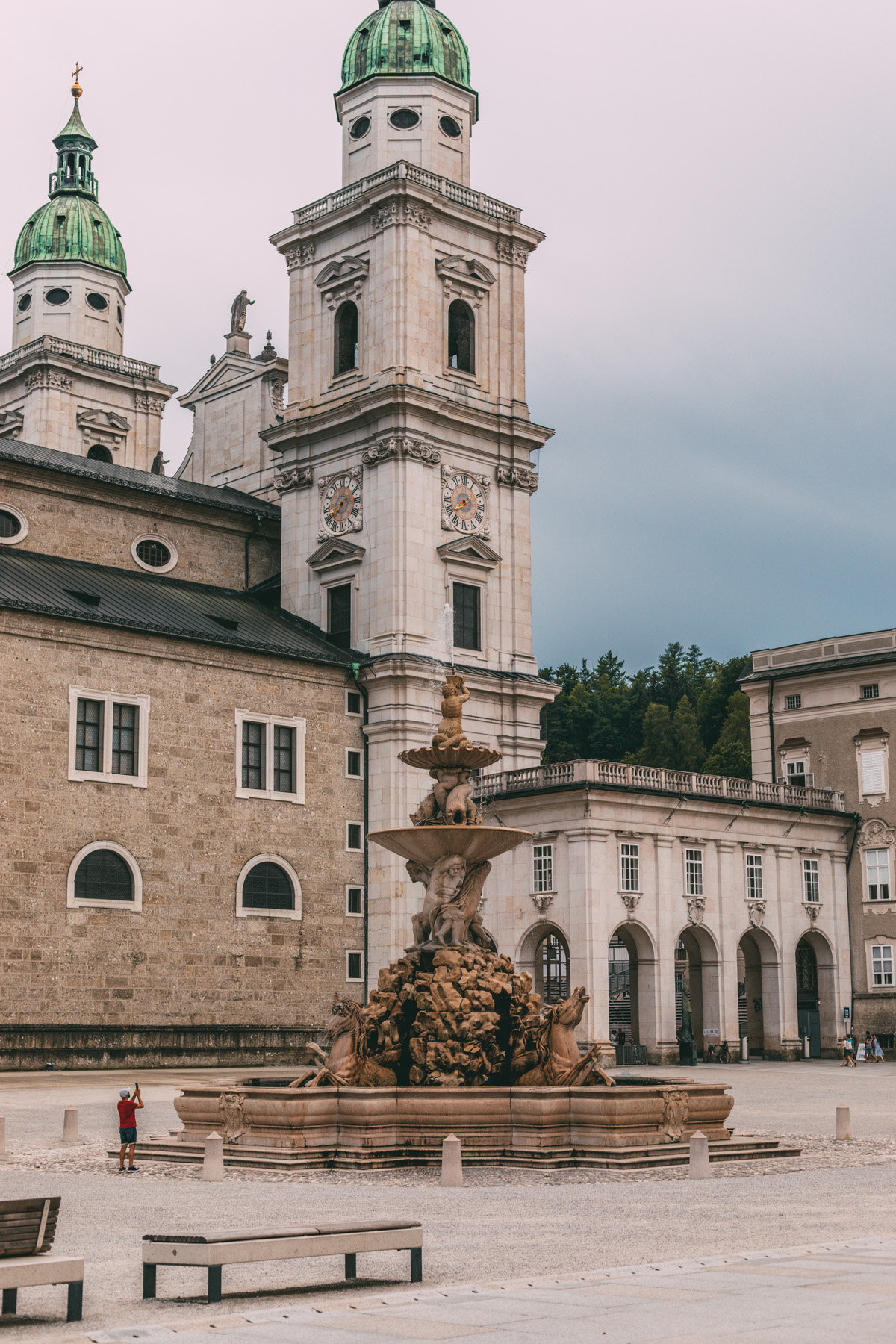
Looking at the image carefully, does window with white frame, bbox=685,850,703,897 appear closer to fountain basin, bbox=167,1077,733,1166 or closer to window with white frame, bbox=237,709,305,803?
window with white frame, bbox=237,709,305,803

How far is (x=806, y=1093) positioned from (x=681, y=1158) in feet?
55.5

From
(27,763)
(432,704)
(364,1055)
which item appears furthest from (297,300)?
(364,1055)

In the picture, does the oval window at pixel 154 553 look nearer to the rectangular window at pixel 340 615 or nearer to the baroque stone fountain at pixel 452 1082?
the rectangular window at pixel 340 615

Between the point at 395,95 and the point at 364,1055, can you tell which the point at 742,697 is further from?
the point at 364,1055

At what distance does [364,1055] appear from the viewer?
880 inches

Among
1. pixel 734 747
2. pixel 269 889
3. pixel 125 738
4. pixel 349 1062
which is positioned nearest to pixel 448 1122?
pixel 349 1062

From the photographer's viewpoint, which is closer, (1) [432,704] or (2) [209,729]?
(2) [209,729]

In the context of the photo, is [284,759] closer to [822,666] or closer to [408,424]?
[408,424]

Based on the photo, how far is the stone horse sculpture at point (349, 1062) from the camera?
864 inches

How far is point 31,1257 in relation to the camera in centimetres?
1062

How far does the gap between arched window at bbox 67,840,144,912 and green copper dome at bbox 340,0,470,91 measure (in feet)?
109

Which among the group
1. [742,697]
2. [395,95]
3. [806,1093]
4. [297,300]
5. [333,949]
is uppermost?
[395,95]

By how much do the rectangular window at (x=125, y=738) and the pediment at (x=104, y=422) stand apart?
31.7 meters

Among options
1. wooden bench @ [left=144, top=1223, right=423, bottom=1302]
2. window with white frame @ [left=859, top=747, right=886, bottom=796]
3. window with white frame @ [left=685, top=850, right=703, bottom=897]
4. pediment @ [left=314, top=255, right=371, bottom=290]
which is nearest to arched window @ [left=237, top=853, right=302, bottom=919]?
window with white frame @ [left=685, top=850, right=703, bottom=897]
